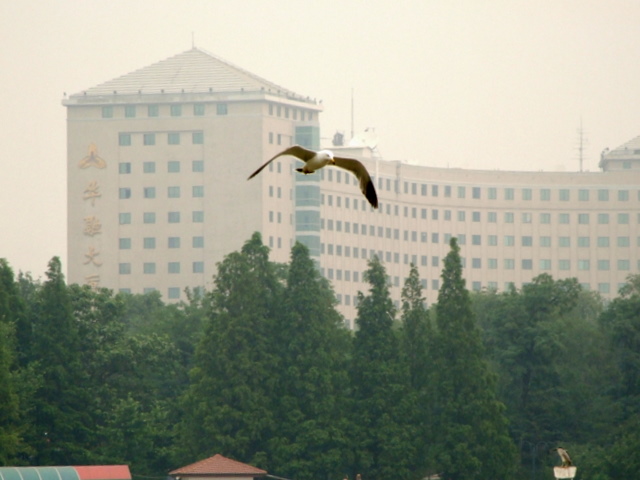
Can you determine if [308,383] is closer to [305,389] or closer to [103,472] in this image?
[305,389]

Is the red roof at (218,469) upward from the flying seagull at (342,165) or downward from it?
downward

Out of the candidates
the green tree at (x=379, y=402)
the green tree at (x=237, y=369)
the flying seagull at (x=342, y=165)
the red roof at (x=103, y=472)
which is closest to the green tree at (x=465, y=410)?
the green tree at (x=379, y=402)

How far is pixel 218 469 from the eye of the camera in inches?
2724

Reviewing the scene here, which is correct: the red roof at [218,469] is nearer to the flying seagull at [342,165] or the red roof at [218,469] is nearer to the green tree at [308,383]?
the green tree at [308,383]

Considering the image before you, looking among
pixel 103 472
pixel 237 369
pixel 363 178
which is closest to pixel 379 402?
pixel 237 369

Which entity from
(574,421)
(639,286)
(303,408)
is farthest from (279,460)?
(639,286)

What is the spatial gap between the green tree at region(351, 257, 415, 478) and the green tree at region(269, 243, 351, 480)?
0.75 meters

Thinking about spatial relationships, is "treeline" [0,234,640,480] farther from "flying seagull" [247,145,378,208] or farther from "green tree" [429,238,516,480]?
"flying seagull" [247,145,378,208]

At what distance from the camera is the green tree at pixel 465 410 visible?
77.6 meters

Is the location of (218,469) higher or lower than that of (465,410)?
lower

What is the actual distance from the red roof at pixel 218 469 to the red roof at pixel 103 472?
4.34m

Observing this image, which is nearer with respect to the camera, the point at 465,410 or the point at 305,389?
the point at 465,410

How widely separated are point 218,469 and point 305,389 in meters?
11.0

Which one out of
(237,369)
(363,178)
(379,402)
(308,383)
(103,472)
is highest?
(363,178)
